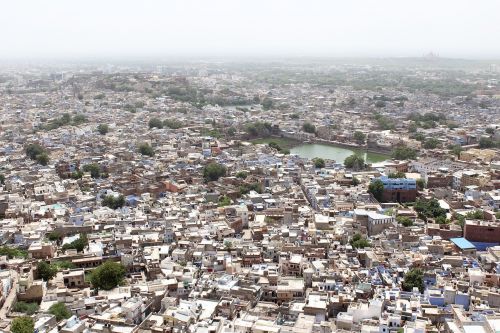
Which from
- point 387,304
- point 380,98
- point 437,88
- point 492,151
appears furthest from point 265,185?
point 437,88

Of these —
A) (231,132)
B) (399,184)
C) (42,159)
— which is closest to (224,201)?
(399,184)

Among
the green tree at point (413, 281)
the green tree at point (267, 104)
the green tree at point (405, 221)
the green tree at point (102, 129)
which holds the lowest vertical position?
the green tree at point (267, 104)

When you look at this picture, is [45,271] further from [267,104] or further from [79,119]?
[267,104]

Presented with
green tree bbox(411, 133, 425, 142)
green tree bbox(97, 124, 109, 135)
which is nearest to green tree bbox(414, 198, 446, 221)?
green tree bbox(411, 133, 425, 142)

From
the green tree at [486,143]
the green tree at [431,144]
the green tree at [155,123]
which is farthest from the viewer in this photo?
the green tree at [155,123]

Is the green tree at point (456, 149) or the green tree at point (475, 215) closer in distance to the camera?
the green tree at point (475, 215)

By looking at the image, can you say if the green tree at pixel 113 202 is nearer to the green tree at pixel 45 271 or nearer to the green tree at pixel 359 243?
the green tree at pixel 45 271

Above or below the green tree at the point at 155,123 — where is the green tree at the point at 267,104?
below

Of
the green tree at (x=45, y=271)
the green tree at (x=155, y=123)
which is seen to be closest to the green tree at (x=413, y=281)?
the green tree at (x=45, y=271)
